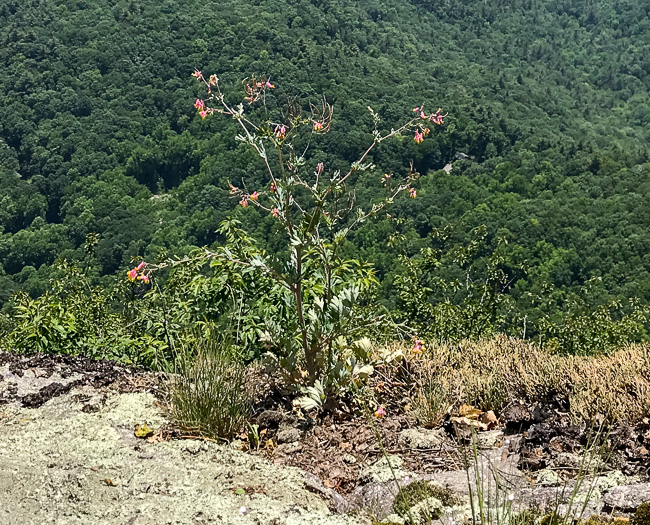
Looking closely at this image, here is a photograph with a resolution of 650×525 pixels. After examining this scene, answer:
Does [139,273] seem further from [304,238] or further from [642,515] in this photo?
[642,515]

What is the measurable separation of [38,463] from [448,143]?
6576cm

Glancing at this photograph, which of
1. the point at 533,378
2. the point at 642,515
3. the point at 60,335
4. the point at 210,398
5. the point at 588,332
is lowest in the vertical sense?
the point at 588,332

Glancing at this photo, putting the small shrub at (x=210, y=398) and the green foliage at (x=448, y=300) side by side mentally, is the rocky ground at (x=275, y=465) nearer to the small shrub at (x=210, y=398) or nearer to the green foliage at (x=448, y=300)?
the small shrub at (x=210, y=398)

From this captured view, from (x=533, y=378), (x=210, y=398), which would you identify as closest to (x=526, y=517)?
(x=533, y=378)

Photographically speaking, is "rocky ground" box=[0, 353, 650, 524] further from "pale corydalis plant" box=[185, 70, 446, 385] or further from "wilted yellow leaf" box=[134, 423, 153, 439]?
"pale corydalis plant" box=[185, 70, 446, 385]

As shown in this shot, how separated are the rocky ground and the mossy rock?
0.09 meters

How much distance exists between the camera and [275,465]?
340cm

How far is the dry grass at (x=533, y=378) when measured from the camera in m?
3.77

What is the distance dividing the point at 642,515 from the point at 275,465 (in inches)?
64.2

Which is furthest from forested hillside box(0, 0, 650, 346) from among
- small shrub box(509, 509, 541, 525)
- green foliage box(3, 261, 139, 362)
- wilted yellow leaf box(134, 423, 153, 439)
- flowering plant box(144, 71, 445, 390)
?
small shrub box(509, 509, 541, 525)

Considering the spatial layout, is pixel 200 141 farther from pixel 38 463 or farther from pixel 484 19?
pixel 484 19

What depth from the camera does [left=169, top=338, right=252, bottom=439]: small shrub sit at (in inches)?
148

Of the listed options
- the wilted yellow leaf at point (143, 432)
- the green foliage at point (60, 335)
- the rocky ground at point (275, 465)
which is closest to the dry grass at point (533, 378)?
the rocky ground at point (275, 465)

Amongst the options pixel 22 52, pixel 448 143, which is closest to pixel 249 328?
pixel 448 143
